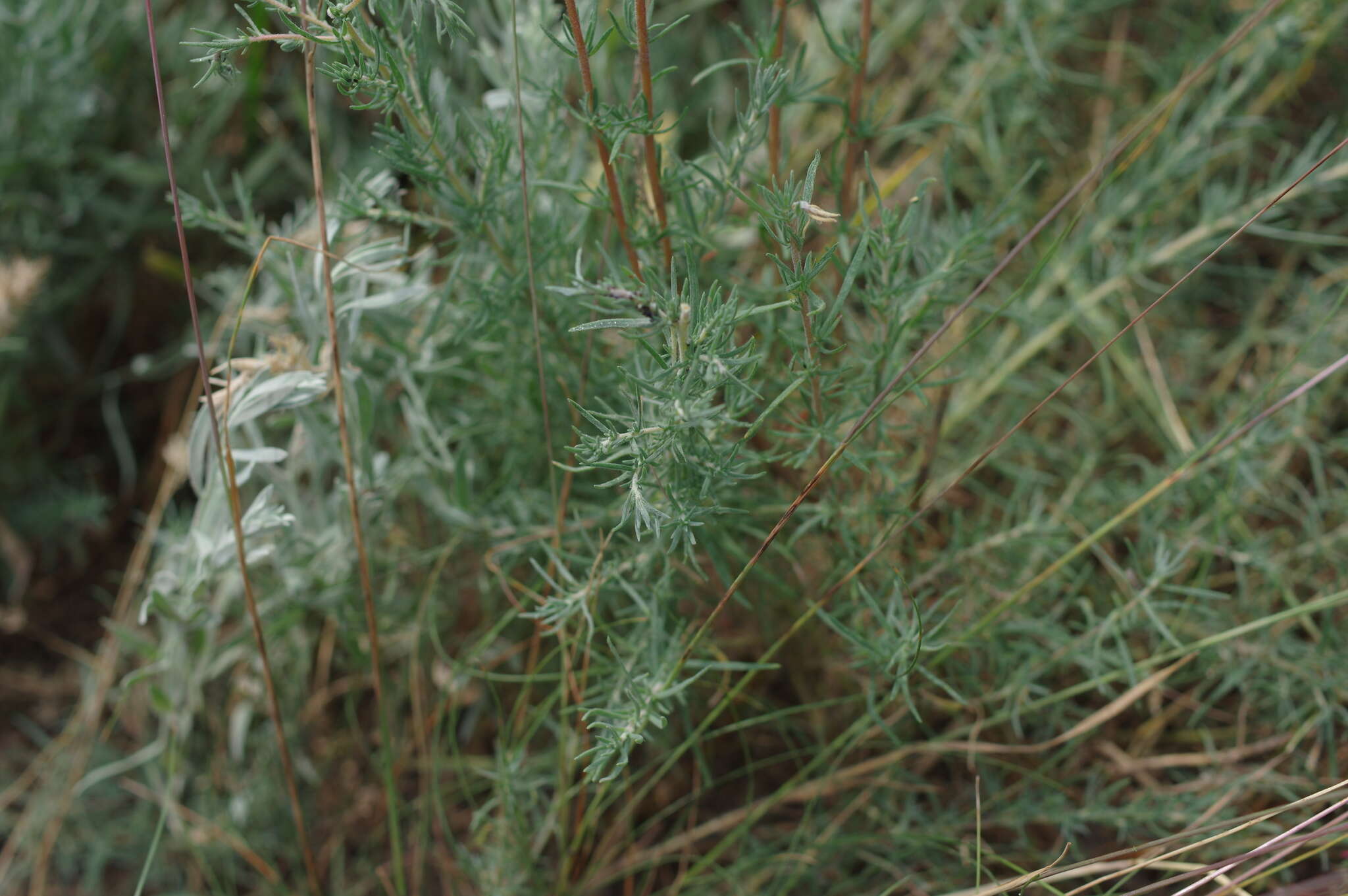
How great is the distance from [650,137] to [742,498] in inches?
13.2

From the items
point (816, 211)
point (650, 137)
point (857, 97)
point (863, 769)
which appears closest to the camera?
point (816, 211)

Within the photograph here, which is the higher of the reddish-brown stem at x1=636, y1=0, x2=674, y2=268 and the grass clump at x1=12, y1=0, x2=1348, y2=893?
the reddish-brown stem at x1=636, y1=0, x2=674, y2=268

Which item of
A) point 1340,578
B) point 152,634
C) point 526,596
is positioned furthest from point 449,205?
point 1340,578

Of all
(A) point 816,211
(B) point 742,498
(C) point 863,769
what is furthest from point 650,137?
(C) point 863,769

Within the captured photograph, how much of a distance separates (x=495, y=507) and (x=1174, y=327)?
3.23 feet

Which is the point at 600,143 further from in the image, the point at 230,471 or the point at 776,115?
the point at 230,471

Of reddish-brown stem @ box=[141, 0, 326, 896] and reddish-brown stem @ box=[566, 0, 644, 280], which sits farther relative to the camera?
reddish-brown stem @ box=[141, 0, 326, 896]

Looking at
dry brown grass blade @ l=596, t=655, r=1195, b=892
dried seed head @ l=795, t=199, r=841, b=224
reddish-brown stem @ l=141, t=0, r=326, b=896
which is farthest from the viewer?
dry brown grass blade @ l=596, t=655, r=1195, b=892

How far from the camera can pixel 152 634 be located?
52.0 inches

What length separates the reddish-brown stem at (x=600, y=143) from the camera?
67 centimetres

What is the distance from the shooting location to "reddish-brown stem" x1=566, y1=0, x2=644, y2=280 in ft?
2.21

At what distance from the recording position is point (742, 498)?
0.92 metres

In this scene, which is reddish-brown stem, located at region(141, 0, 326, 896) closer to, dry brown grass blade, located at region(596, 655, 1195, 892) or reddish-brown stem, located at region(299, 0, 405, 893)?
reddish-brown stem, located at region(299, 0, 405, 893)

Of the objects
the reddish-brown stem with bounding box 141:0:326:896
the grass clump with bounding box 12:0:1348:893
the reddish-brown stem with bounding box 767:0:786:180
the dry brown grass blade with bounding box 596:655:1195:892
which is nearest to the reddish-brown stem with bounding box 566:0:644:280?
the grass clump with bounding box 12:0:1348:893
